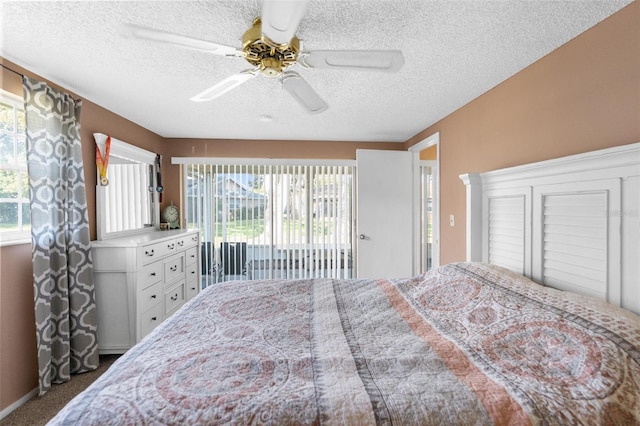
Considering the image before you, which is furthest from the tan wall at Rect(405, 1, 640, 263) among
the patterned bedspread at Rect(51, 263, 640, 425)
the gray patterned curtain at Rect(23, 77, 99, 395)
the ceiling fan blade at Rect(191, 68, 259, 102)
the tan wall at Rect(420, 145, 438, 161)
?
the gray patterned curtain at Rect(23, 77, 99, 395)

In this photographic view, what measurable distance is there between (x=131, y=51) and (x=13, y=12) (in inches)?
18.6

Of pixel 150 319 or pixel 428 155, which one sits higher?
pixel 428 155

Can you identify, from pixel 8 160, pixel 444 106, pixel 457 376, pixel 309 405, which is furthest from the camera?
pixel 444 106

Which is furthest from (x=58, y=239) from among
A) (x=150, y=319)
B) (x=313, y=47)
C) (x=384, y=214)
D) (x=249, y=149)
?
(x=384, y=214)

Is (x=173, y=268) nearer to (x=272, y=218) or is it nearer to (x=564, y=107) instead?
(x=272, y=218)

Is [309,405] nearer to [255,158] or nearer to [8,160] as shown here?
[8,160]

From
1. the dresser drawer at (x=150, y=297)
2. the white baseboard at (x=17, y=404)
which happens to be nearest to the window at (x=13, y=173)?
the dresser drawer at (x=150, y=297)

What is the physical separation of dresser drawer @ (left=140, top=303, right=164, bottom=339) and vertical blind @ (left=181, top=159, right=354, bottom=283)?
1.39 meters

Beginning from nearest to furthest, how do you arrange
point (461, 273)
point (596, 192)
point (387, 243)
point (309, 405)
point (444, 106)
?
point (309, 405), point (596, 192), point (461, 273), point (444, 106), point (387, 243)

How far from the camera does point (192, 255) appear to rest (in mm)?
3613

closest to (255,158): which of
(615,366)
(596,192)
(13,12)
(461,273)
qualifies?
(13,12)

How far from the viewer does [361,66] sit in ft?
4.51

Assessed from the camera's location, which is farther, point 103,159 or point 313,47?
point 103,159

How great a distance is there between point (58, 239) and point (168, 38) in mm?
1741
